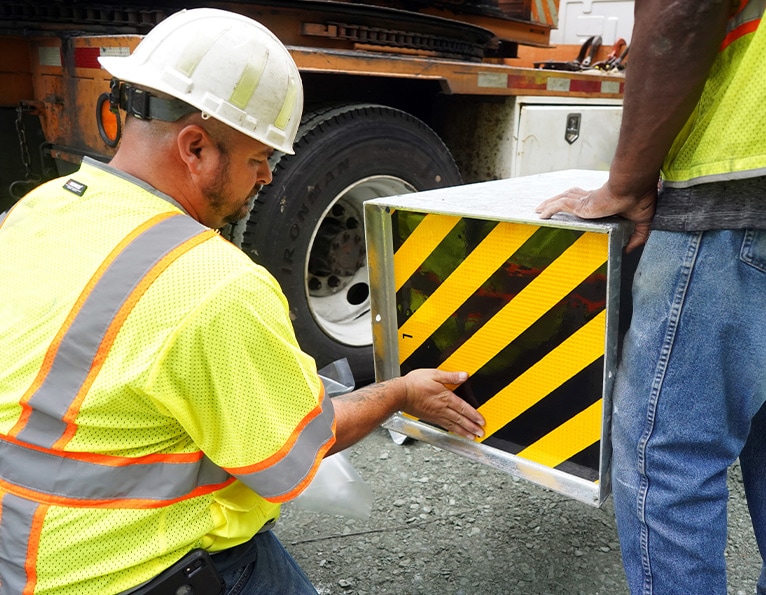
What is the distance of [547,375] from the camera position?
5.13 feet

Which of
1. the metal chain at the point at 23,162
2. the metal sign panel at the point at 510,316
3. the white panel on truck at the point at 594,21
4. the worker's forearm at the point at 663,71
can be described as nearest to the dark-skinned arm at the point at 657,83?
the worker's forearm at the point at 663,71

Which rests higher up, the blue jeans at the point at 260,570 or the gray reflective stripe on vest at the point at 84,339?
the gray reflective stripe on vest at the point at 84,339

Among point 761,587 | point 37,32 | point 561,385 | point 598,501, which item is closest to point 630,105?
point 561,385

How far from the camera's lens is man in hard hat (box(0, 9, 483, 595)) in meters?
1.00

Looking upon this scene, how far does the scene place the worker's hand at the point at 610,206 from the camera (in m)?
1.23

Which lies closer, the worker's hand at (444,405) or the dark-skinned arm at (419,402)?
the dark-skinned arm at (419,402)

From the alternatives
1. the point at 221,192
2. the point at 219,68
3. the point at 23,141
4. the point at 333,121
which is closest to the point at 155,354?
the point at 221,192

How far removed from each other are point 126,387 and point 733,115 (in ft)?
3.31

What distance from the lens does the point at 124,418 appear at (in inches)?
40.7

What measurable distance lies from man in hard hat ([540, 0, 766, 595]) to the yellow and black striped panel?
0.16 meters

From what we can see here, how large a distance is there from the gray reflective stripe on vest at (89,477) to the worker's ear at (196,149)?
19.8 inches

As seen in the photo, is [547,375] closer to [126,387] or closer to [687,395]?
[687,395]

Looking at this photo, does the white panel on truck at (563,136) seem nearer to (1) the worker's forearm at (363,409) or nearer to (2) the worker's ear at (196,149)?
(1) the worker's forearm at (363,409)

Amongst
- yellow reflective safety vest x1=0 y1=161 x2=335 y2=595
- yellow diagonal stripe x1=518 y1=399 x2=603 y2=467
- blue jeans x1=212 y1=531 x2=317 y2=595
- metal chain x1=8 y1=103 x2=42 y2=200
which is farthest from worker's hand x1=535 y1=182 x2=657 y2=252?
metal chain x1=8 y1=103 x2=42 y2=200
